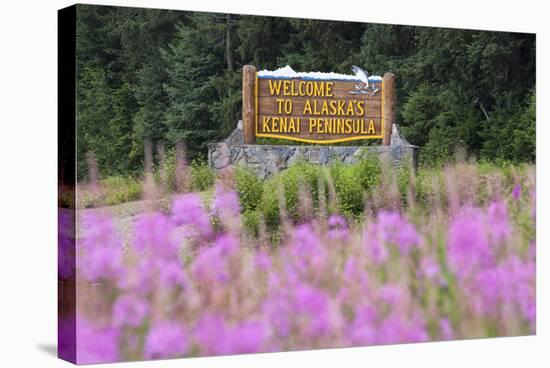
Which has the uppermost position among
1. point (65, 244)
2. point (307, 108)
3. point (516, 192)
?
point (307, 108)

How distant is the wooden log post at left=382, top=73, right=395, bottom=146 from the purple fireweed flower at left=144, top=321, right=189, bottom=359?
2919 mm

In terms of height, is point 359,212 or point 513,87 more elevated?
point 513,87

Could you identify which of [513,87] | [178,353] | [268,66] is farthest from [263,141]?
[513,87]

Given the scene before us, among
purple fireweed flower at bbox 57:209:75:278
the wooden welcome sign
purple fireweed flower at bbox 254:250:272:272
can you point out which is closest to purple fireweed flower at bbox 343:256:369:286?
purple fireweed flower at bbox 254:250:272:272

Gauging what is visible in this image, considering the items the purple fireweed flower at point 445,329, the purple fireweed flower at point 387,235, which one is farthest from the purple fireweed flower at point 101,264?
the purple fireweed flower at point 445,329

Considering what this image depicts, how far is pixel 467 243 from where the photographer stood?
1238cm

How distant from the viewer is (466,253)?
12375mm

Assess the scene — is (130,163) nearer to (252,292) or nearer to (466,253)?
(252,292)

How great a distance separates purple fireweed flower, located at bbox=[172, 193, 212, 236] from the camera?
1114 cm

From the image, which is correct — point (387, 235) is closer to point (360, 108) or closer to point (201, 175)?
point (360, 108)

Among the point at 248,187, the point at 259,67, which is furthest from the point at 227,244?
the point at 259,67

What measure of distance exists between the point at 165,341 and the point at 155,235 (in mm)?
977

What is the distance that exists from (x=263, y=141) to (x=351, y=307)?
1856 mm

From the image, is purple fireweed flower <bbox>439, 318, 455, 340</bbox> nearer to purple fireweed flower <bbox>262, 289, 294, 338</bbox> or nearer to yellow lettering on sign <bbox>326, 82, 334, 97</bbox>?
purple fireweed flower <bbox>262, 289, 294, 338</bbox>
